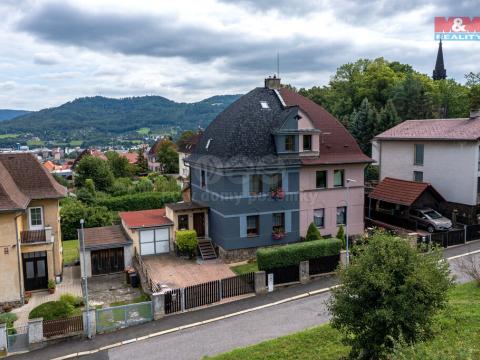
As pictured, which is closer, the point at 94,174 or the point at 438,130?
the point at 438,130

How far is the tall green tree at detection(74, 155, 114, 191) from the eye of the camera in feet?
197

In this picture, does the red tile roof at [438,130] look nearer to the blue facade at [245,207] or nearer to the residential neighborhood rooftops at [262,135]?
the residential neighborhood rooftops at [262,135]

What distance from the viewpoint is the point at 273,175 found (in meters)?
29.6

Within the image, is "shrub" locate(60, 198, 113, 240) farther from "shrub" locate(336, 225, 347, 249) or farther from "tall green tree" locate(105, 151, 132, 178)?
"tall green tree" locate(105, 151, 132, 178)

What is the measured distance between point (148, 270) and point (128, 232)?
4.74 m

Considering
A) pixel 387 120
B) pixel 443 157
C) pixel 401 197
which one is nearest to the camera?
pixel 401 197

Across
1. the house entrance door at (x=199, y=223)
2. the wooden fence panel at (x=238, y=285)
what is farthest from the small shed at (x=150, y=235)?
the wooden fence panel at (x=238, y=285)

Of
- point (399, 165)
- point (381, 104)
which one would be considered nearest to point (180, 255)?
point (399, 165)

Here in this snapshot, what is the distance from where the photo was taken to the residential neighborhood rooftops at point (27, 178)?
25641 millimetres

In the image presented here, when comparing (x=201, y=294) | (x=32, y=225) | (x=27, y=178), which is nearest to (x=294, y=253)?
(x=201, y=294)

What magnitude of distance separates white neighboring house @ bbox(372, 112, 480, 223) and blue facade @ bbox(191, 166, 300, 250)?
14.0 m

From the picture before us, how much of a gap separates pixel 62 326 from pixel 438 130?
1280 inches

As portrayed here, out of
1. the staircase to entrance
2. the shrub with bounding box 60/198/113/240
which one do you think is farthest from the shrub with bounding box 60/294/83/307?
the shrub with bounding box 60/198/113/240

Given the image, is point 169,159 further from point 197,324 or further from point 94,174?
point 197,324
